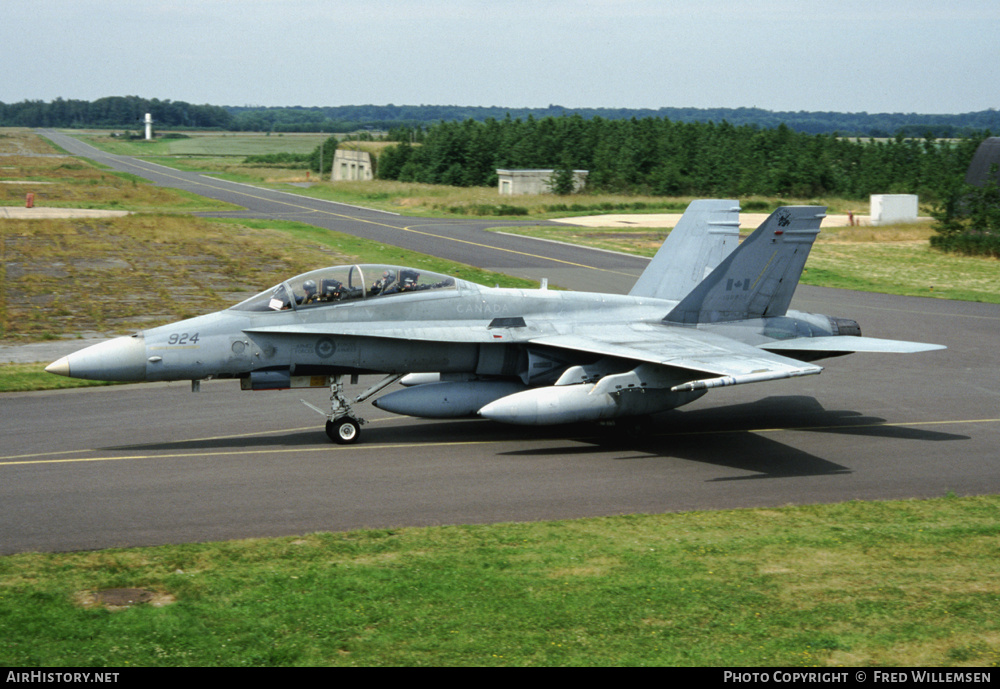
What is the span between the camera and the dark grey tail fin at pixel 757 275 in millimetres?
18203

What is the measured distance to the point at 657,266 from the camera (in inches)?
827

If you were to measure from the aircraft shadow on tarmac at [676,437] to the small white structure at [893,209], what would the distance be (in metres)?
49.6

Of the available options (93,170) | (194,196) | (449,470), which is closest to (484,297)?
(449,470)

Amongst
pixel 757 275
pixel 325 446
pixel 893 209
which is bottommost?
pixel 325 446

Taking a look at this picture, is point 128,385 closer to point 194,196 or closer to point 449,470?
point 449,470

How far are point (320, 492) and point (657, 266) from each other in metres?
10.2

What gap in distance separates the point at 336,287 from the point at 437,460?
11.5ft

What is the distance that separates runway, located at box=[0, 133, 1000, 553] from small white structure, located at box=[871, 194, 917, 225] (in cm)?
4499

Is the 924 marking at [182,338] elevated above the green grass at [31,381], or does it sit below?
above

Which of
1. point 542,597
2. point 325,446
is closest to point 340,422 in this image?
point 325,446

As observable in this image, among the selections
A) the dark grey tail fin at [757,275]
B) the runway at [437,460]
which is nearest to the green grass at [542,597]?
the runway at [437,460]

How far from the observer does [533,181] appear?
292 feet

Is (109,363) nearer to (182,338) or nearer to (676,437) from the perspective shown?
(182,338)

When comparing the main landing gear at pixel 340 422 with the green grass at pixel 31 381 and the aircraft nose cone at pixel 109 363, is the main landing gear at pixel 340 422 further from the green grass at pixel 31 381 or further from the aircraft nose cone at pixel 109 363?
the green grass at pixel 31 381
